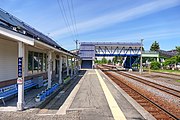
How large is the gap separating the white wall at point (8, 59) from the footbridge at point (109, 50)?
38.4 m

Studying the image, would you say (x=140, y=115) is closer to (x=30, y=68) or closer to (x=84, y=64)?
(x=30, y=68)

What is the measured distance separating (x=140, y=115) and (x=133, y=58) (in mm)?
45290

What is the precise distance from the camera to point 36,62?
1419 cm

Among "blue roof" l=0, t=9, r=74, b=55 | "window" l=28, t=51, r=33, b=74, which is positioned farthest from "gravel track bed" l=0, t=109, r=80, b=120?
"window" l=28, t=51, r=33, b=74

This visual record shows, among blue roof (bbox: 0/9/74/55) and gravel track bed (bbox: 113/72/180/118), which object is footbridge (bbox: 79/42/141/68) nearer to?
blue roof (bbox: 0/9/74/55)

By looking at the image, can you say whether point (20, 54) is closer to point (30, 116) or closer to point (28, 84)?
point (30, 116)

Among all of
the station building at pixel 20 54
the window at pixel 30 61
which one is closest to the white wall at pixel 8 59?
the station building at pixel 20 54

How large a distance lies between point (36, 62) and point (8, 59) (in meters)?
4.49

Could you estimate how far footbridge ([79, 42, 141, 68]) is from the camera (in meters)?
47.7

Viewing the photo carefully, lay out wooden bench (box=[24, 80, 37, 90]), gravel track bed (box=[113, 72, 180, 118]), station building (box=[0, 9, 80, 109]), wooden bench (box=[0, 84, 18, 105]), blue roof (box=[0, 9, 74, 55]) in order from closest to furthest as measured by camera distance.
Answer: station building (box=[0, 9, 80, 109])
blue roof (box=[0, 9, 74, 55])
wooden bench (box=[0, 84, 18, 105])
gravel track bed (box=[113, 72, 180, 118])
wooden bench (box=[24, 80, 37, 90])

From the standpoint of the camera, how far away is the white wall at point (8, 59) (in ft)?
29.4

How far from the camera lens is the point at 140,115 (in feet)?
22.1

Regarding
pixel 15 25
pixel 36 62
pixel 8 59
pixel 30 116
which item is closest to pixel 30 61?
pixel 36 62

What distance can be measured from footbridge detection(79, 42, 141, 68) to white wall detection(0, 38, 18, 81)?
126ft
